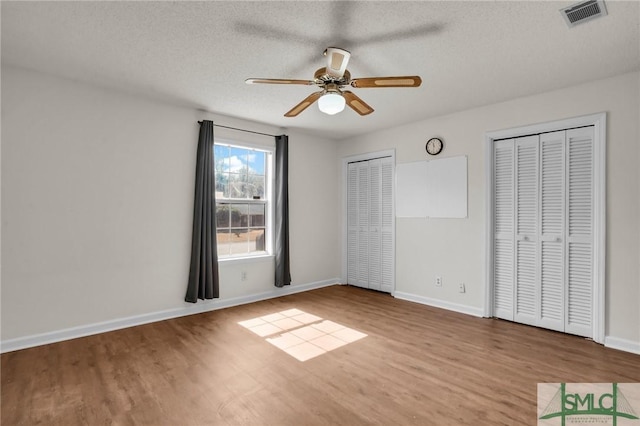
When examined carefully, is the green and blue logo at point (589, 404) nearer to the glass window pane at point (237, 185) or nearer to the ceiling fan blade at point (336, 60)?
the ceiling fan blade at point (336, 60)

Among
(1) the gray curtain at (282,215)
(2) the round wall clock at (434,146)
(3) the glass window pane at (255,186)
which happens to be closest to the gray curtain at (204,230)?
(3) the glass window pane at (255,186)

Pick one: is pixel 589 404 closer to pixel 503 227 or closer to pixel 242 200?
pixel 503 227

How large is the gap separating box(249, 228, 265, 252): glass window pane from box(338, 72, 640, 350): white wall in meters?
2.07

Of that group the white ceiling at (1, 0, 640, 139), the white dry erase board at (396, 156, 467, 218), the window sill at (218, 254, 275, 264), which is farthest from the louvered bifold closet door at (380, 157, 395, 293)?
the window sill at (218, 254, 275, 264)

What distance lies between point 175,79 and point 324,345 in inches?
118

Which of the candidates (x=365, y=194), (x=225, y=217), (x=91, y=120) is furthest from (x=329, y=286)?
(x=91, y=120)

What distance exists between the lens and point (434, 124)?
4465 mm

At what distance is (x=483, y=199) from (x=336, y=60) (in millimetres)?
2679

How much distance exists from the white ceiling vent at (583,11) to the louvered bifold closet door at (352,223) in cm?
365

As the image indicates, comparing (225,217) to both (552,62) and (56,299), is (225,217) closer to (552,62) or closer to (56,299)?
(56,299)

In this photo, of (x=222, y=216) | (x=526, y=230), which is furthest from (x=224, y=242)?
(x=526, y=230)

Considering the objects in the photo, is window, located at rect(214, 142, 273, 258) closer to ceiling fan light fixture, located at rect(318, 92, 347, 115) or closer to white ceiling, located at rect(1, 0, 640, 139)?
white ceiling, located at rect(1, 0, 640, 139)

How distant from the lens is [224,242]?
455 centimetres

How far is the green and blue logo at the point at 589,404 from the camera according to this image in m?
2.02
